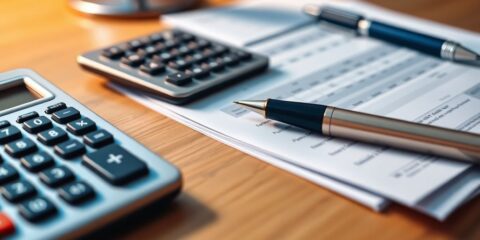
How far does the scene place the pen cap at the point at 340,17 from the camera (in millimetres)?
569

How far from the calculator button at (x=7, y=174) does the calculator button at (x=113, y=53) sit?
0.60 feet

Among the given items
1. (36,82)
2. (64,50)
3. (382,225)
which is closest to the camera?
(382,225)

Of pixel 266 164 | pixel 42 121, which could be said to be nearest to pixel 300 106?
pixel 266 164

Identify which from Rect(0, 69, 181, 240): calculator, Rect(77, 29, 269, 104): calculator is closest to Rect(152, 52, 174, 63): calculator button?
Rect(77, 29, 269, 104): calculator

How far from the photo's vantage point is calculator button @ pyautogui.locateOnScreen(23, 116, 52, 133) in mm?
356

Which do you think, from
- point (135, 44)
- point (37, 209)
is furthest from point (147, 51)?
point (37, 209)

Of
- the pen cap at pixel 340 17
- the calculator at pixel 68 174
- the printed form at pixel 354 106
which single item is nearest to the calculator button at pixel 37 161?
the calculator at pixel 68 174

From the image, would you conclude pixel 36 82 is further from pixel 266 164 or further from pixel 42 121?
pixel 266 164

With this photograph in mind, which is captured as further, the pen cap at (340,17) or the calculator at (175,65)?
the pen cap at (340,17)

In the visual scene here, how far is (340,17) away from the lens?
58 cm

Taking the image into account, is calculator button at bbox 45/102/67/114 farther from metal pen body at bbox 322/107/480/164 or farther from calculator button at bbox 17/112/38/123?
metal pen body at bbox 322/107/480/164

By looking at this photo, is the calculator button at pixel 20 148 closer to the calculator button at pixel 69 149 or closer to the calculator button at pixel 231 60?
the calculator button at pixel 69 149

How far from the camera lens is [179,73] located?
447mm

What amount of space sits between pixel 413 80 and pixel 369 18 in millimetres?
150
